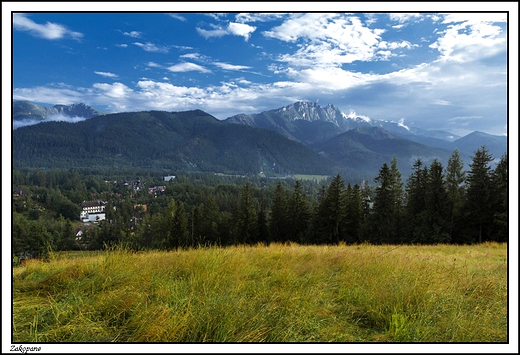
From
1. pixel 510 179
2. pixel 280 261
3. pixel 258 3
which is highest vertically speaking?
pixel 258 3

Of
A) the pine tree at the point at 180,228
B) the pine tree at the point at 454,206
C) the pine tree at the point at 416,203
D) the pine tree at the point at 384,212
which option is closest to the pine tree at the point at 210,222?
the pine tree at the point at 180,228

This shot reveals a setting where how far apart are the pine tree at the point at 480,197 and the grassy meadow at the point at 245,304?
29.1m

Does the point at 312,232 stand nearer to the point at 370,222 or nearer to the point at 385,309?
the point at 370,222

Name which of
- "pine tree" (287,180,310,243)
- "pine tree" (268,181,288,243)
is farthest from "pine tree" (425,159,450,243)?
"pine tree" (268,181,288,243)

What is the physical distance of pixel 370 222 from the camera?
36281mm

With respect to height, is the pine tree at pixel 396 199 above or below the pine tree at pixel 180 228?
above

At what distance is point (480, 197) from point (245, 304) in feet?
110

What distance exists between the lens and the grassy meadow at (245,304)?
2.83 metres

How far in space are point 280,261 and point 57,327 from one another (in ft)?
12.8

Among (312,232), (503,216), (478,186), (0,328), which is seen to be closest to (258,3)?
(0,328)

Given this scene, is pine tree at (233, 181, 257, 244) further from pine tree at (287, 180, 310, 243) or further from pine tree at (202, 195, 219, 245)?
pine tree at (202, 195, 219, 245)

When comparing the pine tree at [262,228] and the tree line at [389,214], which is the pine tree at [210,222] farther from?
the pine tree at [262,228]

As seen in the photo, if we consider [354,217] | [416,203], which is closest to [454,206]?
[416,203]

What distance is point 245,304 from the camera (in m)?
3.34
